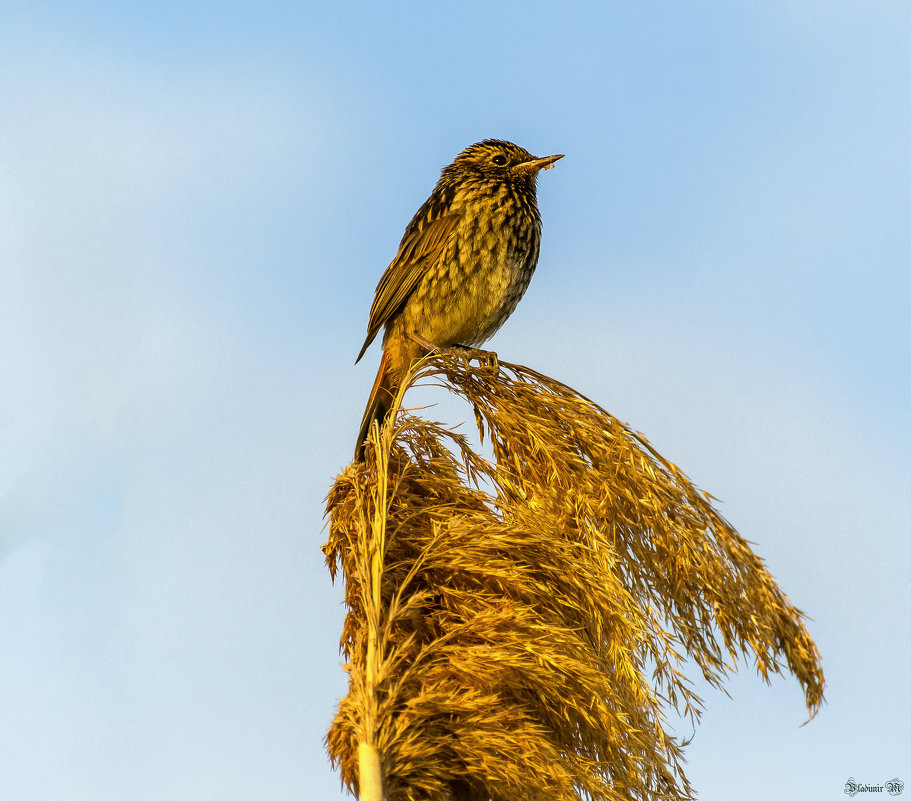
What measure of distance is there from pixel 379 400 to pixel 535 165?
1.69m

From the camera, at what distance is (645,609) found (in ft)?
8.53

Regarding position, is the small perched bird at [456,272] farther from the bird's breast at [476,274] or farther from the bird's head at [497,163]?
the bird's head at [497,163]

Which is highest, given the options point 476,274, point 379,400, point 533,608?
point 476,274

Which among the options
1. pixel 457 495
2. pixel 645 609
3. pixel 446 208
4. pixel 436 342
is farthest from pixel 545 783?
pixel 446 208

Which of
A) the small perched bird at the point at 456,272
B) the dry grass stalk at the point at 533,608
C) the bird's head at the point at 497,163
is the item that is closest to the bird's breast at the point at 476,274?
the small perched bird at the point at 456,272

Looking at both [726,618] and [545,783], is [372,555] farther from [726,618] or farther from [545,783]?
[726,618]

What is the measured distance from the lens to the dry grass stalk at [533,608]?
228 centimetres

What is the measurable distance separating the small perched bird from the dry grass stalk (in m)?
2.08

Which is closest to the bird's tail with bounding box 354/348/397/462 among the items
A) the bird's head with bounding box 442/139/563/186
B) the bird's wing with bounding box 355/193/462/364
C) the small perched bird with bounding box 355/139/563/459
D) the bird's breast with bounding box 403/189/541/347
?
the small perched bird with bounding box 355/139/563/459

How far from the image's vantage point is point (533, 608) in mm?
2496

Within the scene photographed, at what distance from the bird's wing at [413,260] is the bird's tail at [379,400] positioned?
0.55 feet

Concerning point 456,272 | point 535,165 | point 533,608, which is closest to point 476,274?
point 456,272

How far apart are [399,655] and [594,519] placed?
678 mm

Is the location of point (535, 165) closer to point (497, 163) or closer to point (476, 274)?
point (497, 163)
